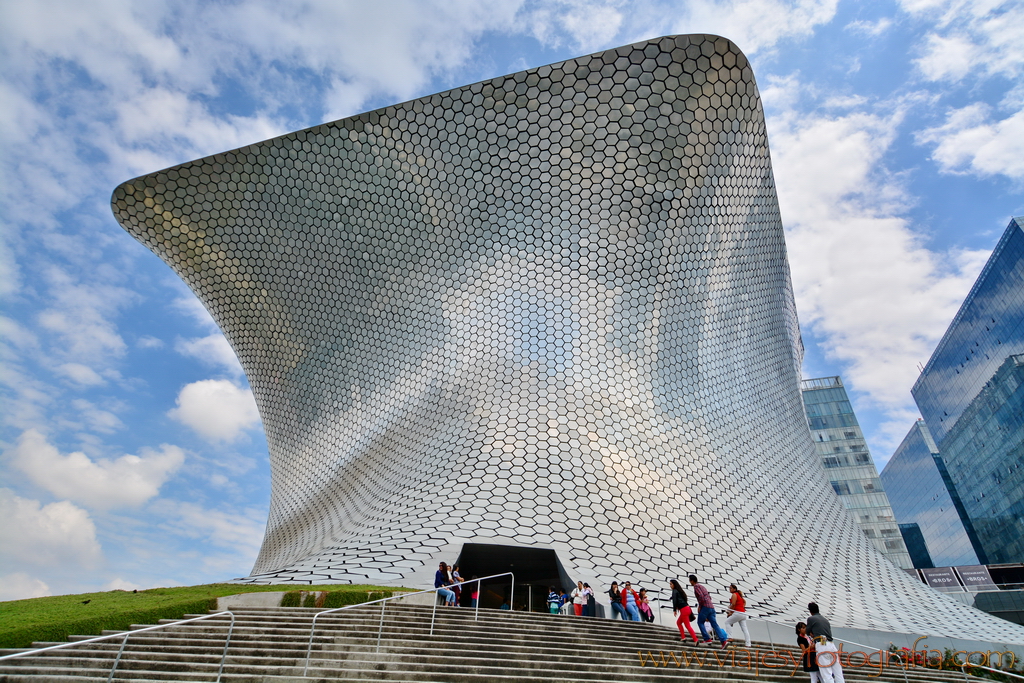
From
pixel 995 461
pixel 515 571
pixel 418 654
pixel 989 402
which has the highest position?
pixel 989 402

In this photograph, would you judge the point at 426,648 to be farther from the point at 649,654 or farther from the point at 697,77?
the point at 697,77

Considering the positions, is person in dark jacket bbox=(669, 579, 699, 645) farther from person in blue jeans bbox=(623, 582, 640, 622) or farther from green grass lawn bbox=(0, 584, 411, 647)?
green grass lawn bbox=(0, 584, 411, 647)

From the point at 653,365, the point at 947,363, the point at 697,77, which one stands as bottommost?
the point at 653,365

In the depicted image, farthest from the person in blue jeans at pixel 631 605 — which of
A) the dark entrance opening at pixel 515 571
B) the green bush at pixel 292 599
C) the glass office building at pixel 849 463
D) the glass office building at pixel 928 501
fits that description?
the glass office building at pixel 928 501

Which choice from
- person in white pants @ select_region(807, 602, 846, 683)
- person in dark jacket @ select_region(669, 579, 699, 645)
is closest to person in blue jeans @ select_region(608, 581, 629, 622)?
person in dark jacket @ select_region(669, 579, 699, 645)

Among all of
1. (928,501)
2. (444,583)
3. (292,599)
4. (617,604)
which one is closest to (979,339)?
(928,501)

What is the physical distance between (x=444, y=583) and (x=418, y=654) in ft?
10.8

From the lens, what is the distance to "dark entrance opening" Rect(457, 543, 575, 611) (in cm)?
1060

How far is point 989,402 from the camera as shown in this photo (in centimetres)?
3738

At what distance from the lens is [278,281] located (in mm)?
15352

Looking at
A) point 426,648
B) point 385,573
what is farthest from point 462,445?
point 426,648

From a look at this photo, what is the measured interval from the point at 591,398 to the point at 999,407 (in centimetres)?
3783

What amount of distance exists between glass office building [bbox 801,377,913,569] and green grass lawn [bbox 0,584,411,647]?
32.0 metres

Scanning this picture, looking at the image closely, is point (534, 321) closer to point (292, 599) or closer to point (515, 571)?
point (515, 571)
